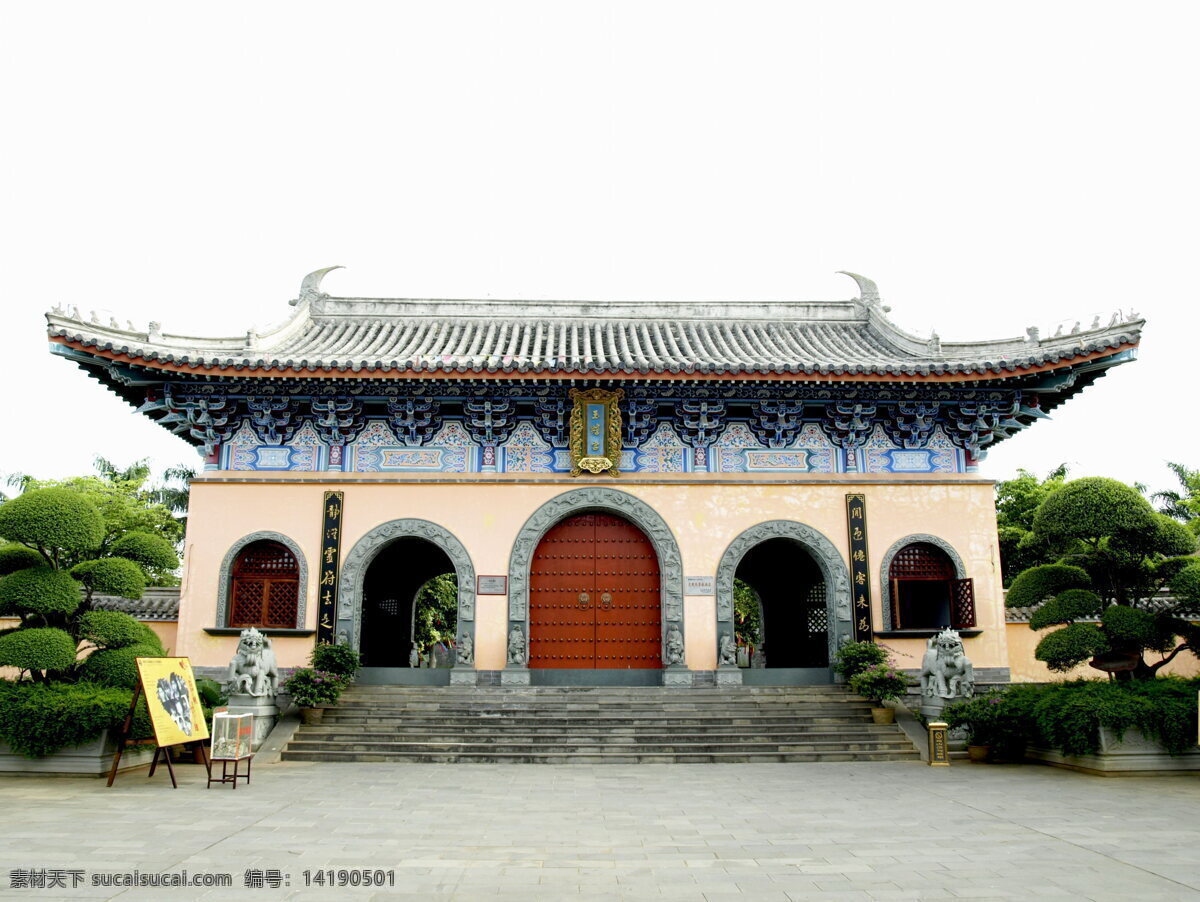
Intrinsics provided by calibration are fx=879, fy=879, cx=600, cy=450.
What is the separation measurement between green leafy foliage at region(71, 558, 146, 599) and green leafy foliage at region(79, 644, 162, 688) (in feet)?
2.13

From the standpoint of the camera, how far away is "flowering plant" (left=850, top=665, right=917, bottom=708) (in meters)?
11.5

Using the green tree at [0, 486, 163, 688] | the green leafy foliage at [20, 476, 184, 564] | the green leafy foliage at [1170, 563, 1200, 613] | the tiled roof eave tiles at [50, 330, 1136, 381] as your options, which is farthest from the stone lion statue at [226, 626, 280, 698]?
the green leafy foliage at [20, 476, 184, 564]

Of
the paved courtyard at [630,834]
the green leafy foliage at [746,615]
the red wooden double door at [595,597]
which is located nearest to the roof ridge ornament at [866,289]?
the red wooden double door at [595,597]

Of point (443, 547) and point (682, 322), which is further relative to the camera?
point (682, 322)

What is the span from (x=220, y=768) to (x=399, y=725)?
2.38 m

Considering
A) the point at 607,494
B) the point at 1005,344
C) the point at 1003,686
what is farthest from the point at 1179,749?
the point at 607,494

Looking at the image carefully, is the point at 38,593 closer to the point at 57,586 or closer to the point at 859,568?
the point at 57,586

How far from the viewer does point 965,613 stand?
13.1 m

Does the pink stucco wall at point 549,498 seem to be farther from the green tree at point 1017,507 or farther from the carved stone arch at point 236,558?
the green tree at point 1017,507

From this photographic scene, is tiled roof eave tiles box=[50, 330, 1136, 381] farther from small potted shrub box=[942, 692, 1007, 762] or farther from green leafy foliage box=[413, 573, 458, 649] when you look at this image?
green leafy foliage box=[413, 573, 458, 649]

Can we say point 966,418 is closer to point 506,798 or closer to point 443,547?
point 443,547

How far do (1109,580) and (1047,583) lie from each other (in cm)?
79

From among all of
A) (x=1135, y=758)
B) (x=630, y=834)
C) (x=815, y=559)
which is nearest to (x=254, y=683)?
(x=630, y=834)

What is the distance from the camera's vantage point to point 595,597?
13.5 meters
